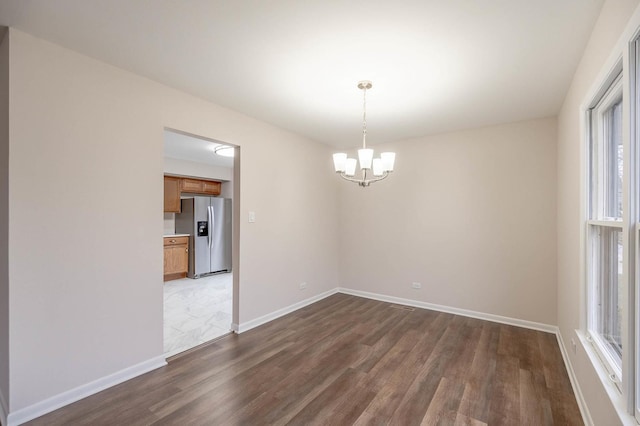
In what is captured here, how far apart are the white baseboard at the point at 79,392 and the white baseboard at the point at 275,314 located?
0.88 meters

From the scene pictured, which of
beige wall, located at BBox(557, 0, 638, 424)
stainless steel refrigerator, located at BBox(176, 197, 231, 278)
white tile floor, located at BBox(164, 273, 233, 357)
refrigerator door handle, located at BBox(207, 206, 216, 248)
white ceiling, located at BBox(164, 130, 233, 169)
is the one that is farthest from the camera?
refrigerator door handle, located at BBox(207, 206, 216, 248)

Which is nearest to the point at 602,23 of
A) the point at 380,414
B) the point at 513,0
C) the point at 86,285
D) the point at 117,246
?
the point at 513,0

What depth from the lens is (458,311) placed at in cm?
392

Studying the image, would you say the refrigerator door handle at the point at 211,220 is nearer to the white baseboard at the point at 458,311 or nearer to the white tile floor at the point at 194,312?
the white tile floor at the point at 194,312

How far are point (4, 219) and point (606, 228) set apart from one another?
3.94 metres

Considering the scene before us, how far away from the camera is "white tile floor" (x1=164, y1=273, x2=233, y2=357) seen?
124 inches

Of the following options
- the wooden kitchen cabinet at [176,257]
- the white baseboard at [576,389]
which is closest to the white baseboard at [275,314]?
the white baseboard at [576,389]

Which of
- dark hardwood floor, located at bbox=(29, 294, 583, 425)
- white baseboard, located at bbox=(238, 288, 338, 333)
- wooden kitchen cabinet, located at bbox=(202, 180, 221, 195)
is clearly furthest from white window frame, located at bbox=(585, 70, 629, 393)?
wooden kitchen cabinet, located at bbox=(202, 180, 221, 195)

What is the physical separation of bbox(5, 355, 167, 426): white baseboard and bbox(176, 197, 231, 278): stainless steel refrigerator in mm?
3872

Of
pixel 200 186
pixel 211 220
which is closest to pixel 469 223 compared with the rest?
pixel 211 220

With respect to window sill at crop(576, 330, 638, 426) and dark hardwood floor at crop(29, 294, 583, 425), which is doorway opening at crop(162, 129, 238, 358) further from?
window sill at crop(576, 330, 638, 426)

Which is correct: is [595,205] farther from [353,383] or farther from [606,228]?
[353,383]

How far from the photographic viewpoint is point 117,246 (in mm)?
2324

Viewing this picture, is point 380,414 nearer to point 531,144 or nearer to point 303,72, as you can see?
point 303,72
